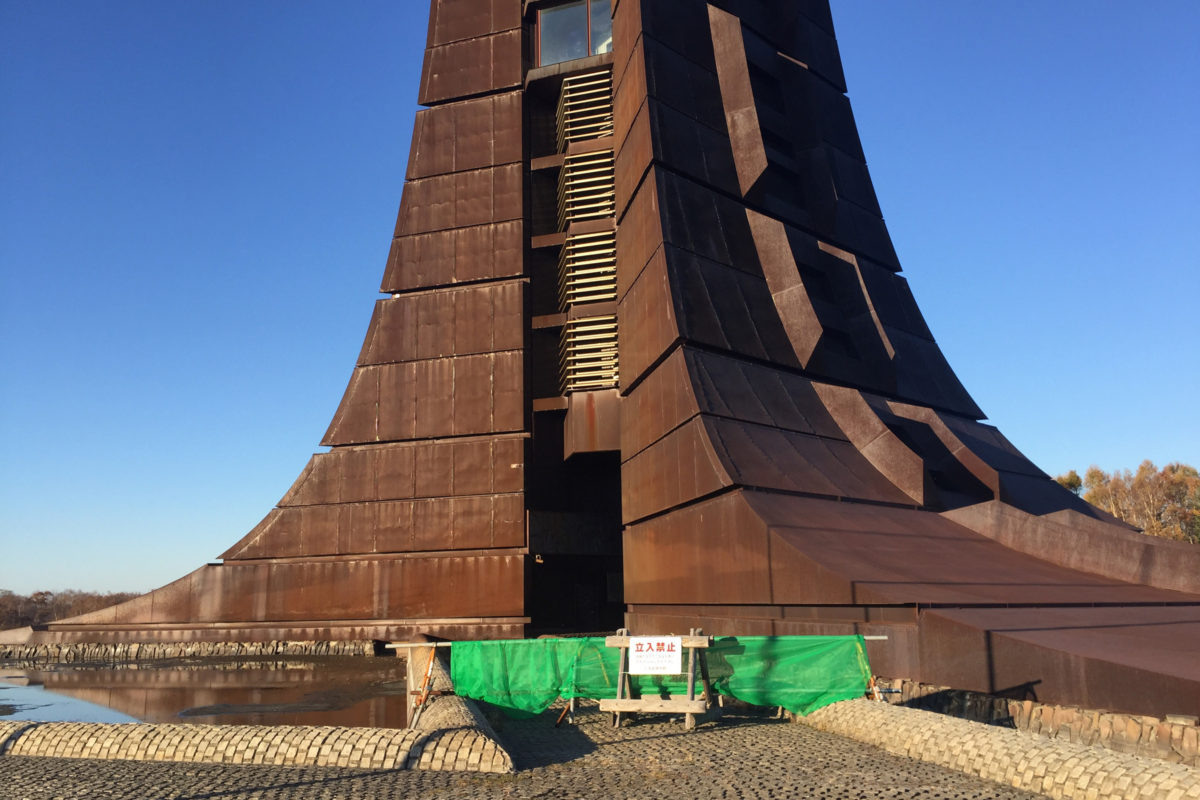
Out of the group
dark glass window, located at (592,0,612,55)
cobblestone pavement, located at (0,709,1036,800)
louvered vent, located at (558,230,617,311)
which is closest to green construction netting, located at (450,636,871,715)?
cobblestone pavement, located at (0,709,1036,800)

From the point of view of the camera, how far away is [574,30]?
30453mm

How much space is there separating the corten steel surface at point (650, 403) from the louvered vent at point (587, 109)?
0.40ft

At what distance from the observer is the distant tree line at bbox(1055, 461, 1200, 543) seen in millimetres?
70812

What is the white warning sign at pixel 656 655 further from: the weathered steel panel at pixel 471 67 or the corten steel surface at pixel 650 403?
the weathered steel panel at pixel 471 67

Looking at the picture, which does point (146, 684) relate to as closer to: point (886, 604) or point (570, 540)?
point (570, 540)

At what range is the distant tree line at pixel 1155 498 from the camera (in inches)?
2788

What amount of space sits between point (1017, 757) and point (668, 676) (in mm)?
4779

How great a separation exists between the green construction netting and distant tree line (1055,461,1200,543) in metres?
67.5

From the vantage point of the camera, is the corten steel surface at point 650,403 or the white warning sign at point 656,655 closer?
the white warning sign at point 656,655

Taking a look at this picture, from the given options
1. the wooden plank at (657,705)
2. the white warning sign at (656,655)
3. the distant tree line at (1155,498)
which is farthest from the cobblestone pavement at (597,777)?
the distant tree line at (1155,498)

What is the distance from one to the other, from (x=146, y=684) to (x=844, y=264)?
822 inches

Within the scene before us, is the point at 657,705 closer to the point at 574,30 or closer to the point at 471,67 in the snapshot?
the point at 574,30

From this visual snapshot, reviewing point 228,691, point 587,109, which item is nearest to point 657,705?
point 228,691

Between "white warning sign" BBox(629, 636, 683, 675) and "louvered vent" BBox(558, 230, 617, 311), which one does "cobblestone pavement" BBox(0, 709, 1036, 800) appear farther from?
"louvered vent" BBox(558, 230, 617, 311)
